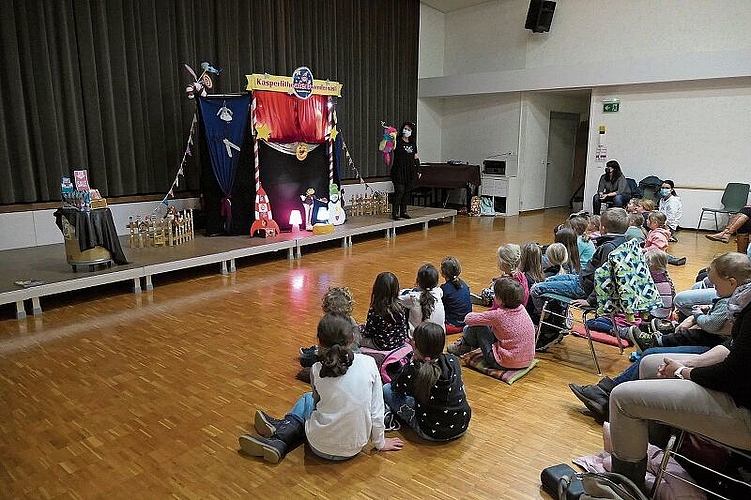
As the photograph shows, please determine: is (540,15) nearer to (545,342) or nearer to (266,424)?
(545,342)

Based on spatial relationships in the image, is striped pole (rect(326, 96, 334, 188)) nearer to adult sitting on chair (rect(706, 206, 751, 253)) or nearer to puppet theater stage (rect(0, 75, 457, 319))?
puppet theater stage (rect(0, 75, 457, 319))

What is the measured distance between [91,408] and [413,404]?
183 centimetres

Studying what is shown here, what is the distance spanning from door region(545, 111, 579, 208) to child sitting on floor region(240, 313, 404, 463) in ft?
35.4

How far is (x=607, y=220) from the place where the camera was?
3.85 meters

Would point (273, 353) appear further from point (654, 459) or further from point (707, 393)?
point (707, 393)

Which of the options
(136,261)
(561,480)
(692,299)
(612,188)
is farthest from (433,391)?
(612,188)

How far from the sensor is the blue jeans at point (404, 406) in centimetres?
268

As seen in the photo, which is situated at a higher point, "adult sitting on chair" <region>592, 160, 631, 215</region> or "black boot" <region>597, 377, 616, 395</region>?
"adult sitting on chair" <region>592, 160, 631, 215</region>

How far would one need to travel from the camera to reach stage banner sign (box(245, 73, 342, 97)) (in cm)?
653

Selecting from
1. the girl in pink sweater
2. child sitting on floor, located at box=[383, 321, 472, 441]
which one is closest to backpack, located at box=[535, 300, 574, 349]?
the girl in pink sweater

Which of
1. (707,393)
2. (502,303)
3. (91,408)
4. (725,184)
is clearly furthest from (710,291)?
(725,184)

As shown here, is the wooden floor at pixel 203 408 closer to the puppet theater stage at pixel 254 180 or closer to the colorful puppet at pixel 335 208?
the puppet theater stage at pixel 254 180

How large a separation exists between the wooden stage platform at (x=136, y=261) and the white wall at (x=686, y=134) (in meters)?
5.49

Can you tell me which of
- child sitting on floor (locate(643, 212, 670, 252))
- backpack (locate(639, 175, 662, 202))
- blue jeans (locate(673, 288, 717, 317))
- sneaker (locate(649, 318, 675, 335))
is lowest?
sneaker (locate(649, 318, 675, 335))
